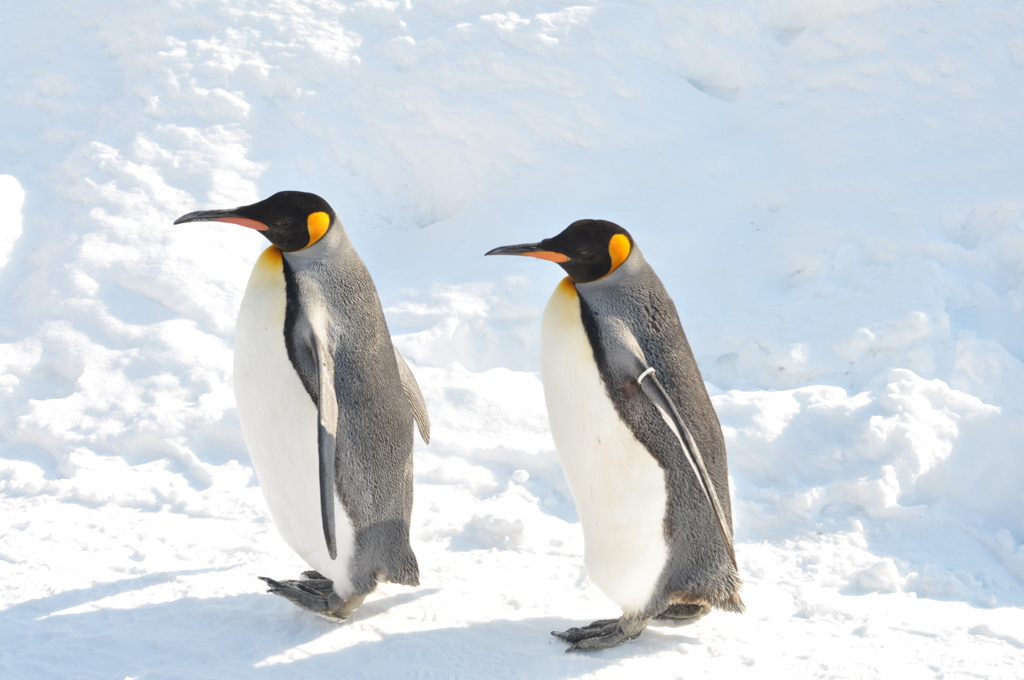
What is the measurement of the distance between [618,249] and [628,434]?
0.50m

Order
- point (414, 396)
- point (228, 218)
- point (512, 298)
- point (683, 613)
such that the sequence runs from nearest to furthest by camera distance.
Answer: point (228, 218) → point (683, 613) → point (414, 396) → point (512, 298)

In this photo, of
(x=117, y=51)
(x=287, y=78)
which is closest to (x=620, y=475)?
(x=287, y=78)

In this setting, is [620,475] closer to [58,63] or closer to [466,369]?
[466,369]

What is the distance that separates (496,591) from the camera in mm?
2668

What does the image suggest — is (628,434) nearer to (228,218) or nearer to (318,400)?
(318,400)

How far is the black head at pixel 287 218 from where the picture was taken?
2.34 metres

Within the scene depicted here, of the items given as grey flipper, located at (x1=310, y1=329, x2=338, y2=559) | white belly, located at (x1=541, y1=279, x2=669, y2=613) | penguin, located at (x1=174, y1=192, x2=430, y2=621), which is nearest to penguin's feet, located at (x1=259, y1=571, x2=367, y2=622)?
penguin, located at (x1=174, y1=192, x2=430, y2=621)

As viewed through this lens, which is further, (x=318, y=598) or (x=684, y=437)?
(x=318, y=598)

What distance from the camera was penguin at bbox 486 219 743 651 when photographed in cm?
228

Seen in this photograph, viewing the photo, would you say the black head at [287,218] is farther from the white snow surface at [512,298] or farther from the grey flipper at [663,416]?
the white snow surface at [512,298]

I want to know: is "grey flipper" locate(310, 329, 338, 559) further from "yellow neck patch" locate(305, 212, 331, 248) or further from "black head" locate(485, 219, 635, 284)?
"black head" locate(485, 219, 635, 284)

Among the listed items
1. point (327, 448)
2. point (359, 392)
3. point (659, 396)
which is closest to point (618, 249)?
point (659, 396)

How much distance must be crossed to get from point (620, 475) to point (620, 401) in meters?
0.21

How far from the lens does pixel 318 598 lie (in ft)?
8.00
